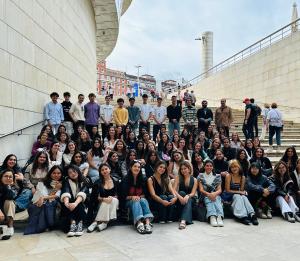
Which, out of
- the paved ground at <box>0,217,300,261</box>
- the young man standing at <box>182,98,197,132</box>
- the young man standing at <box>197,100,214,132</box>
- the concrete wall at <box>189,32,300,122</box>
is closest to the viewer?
the paved ground at <box>0,217,300,261</box>

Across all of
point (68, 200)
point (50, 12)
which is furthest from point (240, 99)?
point (68, 200)

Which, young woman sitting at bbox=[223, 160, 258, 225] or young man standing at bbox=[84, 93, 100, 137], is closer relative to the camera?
young woman sitting at bbox=[223, 160, 258, 225]

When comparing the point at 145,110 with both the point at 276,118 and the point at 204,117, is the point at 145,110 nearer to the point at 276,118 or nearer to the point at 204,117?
the point at 204,117

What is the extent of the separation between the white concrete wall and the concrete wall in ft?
35.0

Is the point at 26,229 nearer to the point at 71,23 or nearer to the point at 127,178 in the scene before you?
the point at 127,178

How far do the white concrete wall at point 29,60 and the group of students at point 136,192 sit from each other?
1.27 metres

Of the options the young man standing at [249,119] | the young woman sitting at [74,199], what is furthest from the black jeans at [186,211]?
the young man standing at [249,119]

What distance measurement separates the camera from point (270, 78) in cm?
1792

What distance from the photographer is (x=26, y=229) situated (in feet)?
15.9

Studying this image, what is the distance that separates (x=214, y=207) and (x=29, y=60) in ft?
17.6

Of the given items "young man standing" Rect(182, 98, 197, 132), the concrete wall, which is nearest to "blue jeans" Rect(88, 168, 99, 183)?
"young man standing" Rect(182, 98, 197, 132)

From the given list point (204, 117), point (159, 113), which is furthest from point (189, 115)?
point (159, 113)

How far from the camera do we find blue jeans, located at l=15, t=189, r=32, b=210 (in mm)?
5410

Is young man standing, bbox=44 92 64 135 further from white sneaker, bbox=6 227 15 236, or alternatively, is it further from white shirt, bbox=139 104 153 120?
white sneaker, bbox=6 227 15 236
